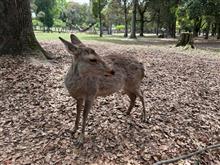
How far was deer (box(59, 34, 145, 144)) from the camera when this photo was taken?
11.7 ft

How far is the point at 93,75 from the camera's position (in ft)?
12.1

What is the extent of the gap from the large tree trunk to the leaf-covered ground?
39cm

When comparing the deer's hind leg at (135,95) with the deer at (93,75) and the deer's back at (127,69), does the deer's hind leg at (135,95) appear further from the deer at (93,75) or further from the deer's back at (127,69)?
the deer's back at (127,69)

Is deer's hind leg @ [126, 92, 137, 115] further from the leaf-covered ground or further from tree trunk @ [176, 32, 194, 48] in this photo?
tree trunk @ [176, 32, 194, 48]

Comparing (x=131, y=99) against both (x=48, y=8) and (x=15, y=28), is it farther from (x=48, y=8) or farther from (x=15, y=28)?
(x=48, y=8)

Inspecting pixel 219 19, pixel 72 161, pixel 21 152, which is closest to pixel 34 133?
pixel 21 152

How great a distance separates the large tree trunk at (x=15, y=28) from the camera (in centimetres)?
751

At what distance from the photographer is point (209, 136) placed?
15.6ft

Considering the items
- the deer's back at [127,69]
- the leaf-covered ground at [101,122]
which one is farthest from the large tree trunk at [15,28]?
the deer's back at [127,69]

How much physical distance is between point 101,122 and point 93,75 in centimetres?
140

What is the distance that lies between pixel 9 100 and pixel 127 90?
2.47 m

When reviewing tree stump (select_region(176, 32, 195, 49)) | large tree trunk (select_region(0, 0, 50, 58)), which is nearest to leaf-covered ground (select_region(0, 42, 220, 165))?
large tree trunk (select_region(0, 0, 50, 58))

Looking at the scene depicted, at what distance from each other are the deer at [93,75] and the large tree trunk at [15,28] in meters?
4.18

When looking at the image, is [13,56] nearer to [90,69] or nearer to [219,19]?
[90,69]
